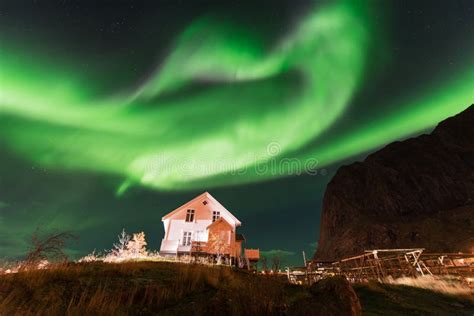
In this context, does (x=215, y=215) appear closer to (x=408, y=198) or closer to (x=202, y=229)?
(x=202, y=229)

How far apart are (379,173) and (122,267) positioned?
105352 millimetres

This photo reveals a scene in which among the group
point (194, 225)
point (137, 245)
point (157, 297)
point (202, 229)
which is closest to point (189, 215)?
point (194, 225)

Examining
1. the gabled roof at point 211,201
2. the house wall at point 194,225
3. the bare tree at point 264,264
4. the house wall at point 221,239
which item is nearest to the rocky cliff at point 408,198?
the gabled roof at point 211,201

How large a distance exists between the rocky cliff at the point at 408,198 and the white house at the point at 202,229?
53.9 metres

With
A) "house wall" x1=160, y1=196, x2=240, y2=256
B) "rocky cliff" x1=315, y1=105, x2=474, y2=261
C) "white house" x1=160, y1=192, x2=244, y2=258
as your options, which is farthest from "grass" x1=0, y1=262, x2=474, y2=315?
"rocky cliff" x1=315, y1=105, x2=474, y2=261

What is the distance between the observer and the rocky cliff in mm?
65250

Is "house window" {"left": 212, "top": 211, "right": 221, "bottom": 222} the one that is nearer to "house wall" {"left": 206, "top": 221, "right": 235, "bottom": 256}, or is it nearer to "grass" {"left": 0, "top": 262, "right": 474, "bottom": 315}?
"house wall" {"left": 206, "top": 221, "right": 235, "bottom": 256}

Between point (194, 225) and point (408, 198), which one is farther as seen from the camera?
point (408, 198)

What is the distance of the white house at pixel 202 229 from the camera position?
97.6 ft

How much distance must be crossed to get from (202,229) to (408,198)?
270 feet

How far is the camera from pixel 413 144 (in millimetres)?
103688

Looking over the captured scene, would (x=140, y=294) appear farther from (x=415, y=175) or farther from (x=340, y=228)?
(x=415, y=175)

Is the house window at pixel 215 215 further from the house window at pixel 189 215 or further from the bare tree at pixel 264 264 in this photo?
the bare tree at pixel 264 264

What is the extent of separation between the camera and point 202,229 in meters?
32.7
